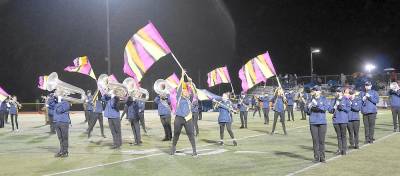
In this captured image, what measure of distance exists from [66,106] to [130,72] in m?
2.18

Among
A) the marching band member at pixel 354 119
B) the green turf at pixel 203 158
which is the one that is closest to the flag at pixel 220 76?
the green turf at pixel 203 158

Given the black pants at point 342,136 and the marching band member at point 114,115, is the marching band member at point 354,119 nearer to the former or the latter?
the black pants at point 342,136

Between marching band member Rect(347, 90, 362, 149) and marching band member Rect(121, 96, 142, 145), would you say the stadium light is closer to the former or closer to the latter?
marching band member Rect(347, 90, 362, 149)

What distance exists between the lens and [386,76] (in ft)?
137

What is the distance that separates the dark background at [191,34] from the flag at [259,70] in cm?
3048

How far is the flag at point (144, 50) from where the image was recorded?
14.5 metres

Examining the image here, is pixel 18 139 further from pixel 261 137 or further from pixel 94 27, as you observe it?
pixel 94 27

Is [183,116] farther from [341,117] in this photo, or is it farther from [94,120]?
[94,120]

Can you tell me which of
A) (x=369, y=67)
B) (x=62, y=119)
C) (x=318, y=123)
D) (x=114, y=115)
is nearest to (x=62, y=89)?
(x=62, y=119)

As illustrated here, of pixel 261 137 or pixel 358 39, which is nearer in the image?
pixel 261 137

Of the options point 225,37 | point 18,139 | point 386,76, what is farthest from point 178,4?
point 18,139

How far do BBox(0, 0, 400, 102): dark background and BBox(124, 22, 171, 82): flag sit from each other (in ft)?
126

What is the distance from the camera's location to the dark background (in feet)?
180

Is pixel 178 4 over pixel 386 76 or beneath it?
over
